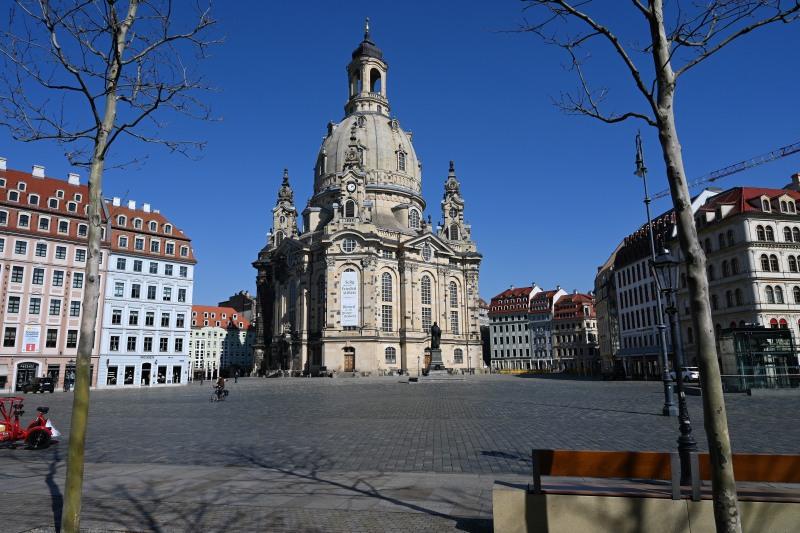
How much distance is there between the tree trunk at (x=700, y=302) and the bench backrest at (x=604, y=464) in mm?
1440

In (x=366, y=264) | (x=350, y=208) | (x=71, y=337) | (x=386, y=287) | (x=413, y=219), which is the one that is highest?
(x=413, y=219)

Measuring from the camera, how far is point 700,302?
4770 millimetres

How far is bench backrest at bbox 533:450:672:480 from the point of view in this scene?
20.0 ft

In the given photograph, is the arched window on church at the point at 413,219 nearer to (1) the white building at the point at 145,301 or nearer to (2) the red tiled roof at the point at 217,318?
(1) the white building at the point at 145,301

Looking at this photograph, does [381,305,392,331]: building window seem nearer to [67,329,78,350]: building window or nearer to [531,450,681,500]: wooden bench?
[67,329,78,350]: building window

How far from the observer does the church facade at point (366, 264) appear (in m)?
71.9

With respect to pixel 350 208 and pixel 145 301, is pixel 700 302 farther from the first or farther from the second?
pixel 350 208

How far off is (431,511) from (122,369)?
183 ft

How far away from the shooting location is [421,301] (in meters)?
77.3

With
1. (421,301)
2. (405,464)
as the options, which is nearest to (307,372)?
(421,301)

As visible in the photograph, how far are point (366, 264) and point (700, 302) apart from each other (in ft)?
223

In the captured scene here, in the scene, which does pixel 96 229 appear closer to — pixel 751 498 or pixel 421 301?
pixel 751 498

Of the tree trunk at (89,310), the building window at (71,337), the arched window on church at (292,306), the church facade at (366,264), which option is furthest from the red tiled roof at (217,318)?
the tree trunk at (89,310)

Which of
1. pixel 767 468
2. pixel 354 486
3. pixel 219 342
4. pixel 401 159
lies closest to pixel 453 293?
pixel 401 159
